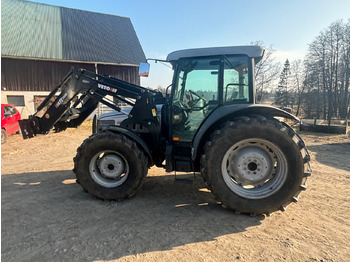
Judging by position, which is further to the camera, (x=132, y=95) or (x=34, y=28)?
(x=34, y=28)

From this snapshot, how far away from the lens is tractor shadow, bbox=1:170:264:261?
2.50 meters

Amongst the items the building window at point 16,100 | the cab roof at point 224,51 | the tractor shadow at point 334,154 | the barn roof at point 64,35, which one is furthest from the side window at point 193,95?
the building window at point 16,100

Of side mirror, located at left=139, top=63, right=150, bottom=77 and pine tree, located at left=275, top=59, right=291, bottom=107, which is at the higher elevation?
pine tree, located at left=275, top=59, right=291, bottom=107

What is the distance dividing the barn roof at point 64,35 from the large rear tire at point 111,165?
1484 centimetres

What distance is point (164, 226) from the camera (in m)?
2.92

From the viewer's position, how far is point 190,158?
3670mm

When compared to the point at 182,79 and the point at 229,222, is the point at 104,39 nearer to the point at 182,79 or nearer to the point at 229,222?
the point at 182,79

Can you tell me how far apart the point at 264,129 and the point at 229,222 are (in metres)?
1.40

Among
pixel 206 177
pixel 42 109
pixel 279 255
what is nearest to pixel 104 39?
pixel 42 109

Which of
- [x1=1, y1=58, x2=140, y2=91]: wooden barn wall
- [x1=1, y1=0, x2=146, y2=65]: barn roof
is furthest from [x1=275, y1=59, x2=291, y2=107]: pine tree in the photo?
[x1=1, y1=58, x2=140, y2=91]: wooden barn wall

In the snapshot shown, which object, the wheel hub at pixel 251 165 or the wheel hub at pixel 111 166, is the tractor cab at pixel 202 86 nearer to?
the wheel hub at pixel 251 165

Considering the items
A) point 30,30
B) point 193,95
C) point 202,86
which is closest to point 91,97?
point 193,95

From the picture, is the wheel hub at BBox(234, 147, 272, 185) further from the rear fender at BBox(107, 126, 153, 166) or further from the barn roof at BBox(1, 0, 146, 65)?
the barn roof at BBox(1, 0, 146, 65)

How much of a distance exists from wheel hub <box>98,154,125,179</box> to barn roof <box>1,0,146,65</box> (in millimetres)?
14937
